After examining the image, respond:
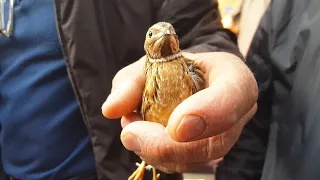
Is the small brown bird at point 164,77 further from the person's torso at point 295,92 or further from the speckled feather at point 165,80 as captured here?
the person's torso at point 295,92

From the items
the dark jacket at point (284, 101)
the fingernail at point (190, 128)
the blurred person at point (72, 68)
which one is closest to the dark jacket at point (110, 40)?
the blurred person at point (72, 68)

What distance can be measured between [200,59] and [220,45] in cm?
16

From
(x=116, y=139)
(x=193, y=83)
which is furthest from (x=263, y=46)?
(x=116, y=139)

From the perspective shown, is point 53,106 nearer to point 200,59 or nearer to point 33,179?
point 33,179

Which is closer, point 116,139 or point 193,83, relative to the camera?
point 193,83

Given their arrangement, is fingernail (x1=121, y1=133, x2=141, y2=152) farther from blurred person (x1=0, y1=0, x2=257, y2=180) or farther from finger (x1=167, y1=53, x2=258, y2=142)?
blurred person (x1=0, y1=0, x2=257, y2=180)

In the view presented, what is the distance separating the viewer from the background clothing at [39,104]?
121 centimetres

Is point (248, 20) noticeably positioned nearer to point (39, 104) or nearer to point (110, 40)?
point (110, 40)

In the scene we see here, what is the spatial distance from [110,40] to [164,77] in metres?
0.35

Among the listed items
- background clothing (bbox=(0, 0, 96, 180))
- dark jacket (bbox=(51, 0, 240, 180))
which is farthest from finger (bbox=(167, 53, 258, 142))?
background clothing (bbox=(0, 0, 96, 180))

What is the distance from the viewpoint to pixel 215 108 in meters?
0.76

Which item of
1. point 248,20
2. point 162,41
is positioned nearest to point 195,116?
point 162,41

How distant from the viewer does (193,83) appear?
37.3 inches

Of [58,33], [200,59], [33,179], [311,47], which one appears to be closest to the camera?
[311,47]
